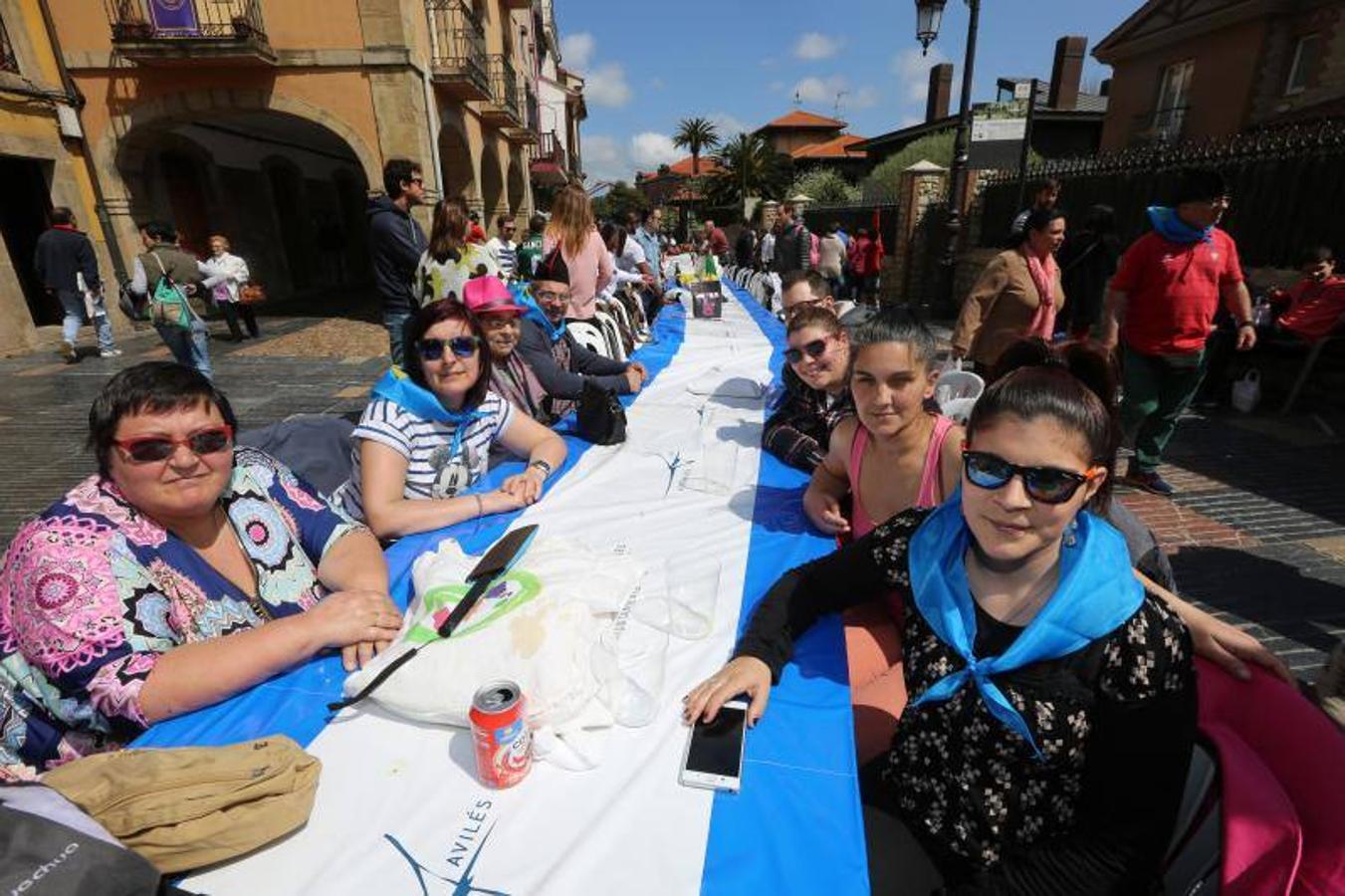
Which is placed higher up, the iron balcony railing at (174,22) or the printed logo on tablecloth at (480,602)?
the iron balcony railing at (174,22)

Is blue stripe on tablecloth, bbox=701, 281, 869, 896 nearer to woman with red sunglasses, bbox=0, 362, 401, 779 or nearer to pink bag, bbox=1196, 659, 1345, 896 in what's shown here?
pink bag, bbox=1196, 659, 1345, 896

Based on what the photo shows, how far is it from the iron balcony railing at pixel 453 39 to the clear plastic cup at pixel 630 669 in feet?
42.1

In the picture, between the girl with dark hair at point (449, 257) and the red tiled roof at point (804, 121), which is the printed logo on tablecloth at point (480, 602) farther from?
the red tiled roof at point (804, 121)

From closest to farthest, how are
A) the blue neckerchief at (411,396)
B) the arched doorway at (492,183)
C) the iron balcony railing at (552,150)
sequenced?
1. the blue neckerchief at (411,396)
2. the arched doorway at (492,183)
3. the iron balcony railing at (552,150)

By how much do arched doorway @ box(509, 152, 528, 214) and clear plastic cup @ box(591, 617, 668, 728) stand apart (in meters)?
19.5

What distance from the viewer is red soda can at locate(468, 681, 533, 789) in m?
1.20

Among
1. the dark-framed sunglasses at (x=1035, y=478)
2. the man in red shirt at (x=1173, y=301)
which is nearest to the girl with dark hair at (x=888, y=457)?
the dark-framed sunglasses at (x=1035, y=478)

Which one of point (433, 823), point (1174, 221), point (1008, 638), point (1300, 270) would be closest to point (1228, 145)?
point (1300, 270)

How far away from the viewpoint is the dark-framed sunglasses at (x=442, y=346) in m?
2.41

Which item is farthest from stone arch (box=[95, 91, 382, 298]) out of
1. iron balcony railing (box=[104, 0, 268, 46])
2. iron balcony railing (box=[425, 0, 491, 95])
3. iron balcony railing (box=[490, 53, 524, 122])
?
iron balcony railing (box=[490, 53, 524, 122])

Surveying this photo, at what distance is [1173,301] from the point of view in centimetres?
398

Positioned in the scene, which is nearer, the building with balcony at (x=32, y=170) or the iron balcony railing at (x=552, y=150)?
the building with balcony at (x=32, y=170)

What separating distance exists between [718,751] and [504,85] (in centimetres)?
1838

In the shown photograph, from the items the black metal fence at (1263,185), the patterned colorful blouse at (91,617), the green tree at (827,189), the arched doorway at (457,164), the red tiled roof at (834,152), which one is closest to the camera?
the patterned colorful blouse at (91,617)
